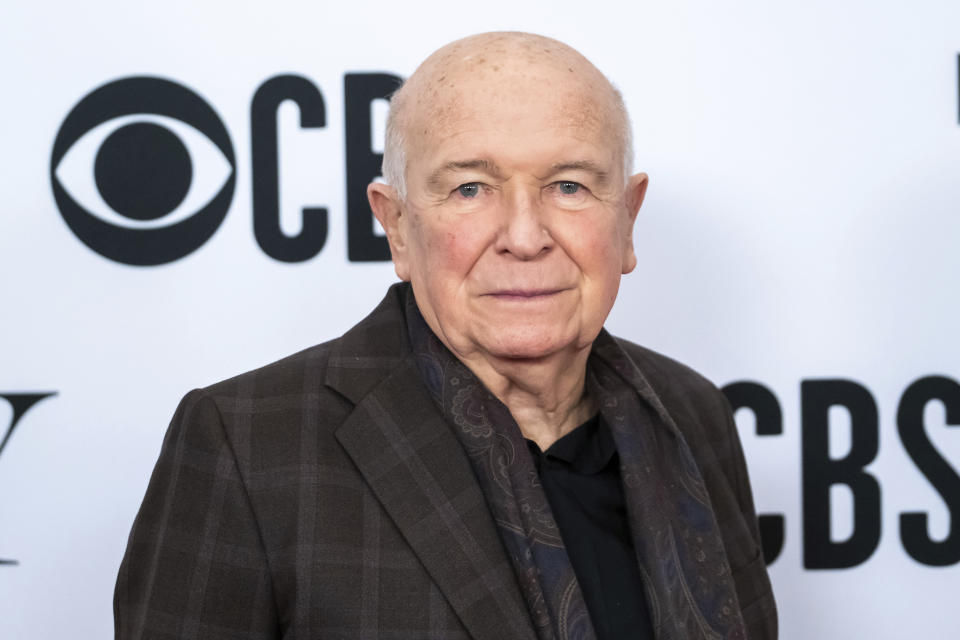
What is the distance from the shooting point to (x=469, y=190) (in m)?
1.16

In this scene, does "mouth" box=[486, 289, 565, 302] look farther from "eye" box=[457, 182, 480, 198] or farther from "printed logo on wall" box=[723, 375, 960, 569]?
"printed logo on wall" box=[723, 375, 960, 569]

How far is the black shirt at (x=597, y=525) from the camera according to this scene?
1.18 m

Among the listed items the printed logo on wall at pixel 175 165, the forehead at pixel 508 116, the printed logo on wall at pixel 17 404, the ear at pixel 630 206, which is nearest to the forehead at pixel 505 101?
the forehead at pixel 508 116

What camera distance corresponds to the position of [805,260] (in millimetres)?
1788

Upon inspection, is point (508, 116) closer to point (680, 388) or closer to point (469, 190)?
point (469, 190)

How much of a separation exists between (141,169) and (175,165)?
0.17 feet

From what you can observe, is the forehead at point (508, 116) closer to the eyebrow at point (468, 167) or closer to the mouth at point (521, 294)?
the eyebrow at point (468, 167)

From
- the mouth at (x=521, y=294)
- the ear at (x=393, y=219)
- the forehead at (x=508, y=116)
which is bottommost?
the mouth at (x=521, y=294)

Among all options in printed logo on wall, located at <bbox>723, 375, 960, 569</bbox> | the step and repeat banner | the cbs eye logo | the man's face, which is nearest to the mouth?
the man's face

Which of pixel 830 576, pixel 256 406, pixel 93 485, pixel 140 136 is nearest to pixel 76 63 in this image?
pixel 140 136

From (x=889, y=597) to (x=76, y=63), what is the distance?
5.21ft

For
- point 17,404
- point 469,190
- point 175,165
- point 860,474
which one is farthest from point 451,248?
point 860,474

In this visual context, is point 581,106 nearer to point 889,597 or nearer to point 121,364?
point 121,364

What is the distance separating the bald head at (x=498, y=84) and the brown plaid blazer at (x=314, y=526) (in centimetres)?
29
